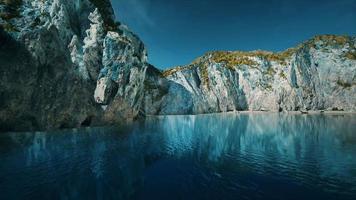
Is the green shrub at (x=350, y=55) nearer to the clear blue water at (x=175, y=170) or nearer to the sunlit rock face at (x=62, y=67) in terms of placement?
the sunlit rock face at (x=62, y=67)

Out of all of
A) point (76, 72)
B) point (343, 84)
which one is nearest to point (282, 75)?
point (343, 84)

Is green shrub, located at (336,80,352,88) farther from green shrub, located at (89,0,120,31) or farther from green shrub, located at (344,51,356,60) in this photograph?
green shrub, located at (89,0,120,31)

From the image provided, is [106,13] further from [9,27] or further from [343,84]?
[343,84]

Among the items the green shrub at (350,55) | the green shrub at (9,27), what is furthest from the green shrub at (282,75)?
the green shrub at (9,27)

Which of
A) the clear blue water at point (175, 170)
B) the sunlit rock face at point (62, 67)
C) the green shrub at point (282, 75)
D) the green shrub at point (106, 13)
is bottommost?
the clear blue water at point (175, 170)

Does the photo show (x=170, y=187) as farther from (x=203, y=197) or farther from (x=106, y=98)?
(x=106, y=98)
